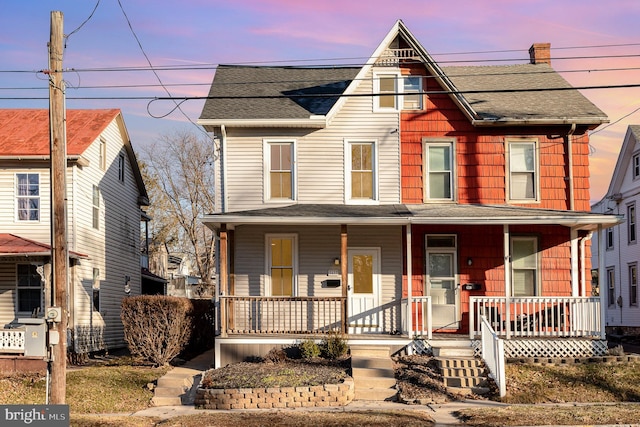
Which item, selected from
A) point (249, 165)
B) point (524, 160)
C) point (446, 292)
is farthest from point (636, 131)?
point (249, 165)

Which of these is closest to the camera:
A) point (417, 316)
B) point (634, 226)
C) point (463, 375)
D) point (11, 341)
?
point (463, 375)

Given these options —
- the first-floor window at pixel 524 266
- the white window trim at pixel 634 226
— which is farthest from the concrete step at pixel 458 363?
the white window trim at pixel 634 226

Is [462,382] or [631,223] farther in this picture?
[631,223]

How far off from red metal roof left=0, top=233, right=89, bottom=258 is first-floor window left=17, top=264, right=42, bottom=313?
1.07 metres

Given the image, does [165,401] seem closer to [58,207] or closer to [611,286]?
[58,207]

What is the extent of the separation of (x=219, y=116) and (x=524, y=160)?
26.4 ft

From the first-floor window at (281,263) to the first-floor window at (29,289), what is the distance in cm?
720

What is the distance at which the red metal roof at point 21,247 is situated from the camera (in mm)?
20877

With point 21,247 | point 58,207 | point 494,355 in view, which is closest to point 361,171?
point 494,355

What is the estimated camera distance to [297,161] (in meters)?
21.1

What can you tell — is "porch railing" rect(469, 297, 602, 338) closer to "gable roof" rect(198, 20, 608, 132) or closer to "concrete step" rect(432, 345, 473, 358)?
"concrete step" rect(432, 345, 473, 358)

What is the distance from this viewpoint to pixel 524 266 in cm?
2106

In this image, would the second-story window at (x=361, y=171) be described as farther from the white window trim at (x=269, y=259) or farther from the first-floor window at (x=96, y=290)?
the first-floor window at (x=96, y=290)

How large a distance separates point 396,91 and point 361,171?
231 centimetres
